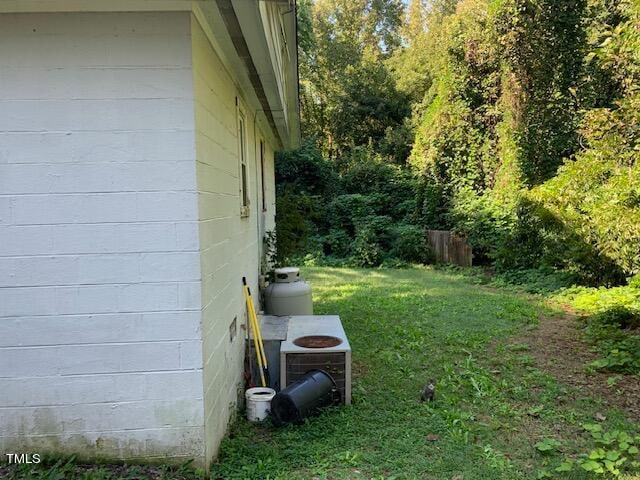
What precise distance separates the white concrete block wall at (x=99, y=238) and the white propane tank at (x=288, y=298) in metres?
3.11

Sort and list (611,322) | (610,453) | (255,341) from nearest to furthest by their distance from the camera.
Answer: (610,453) < (255,341) < (611,322)

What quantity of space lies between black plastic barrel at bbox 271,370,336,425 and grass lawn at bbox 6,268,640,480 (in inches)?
3.4

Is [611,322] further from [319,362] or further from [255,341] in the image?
[255,341]

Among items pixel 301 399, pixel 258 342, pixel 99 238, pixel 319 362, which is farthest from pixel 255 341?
pixel 99 238

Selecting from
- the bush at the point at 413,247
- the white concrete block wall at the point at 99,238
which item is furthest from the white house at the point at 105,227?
the bush at the point at 413,247

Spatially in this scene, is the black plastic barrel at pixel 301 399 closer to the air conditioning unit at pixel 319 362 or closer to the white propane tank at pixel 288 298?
the air conditioning unit at pixel 319 362

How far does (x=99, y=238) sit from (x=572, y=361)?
493cm

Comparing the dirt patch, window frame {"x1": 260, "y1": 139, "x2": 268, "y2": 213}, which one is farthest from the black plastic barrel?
window frame {"x1": 260, "y1": 139, "x2": 268, "y2": 213}

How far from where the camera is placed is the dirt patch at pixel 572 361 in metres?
4.28

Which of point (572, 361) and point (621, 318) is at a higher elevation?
point (621, 318)

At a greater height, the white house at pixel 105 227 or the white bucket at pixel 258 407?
the white house at pixel 105 227

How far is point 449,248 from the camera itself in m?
13.7

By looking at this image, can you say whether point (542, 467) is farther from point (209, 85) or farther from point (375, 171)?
point (375, 171)

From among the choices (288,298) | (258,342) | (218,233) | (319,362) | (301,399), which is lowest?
(301,399)
